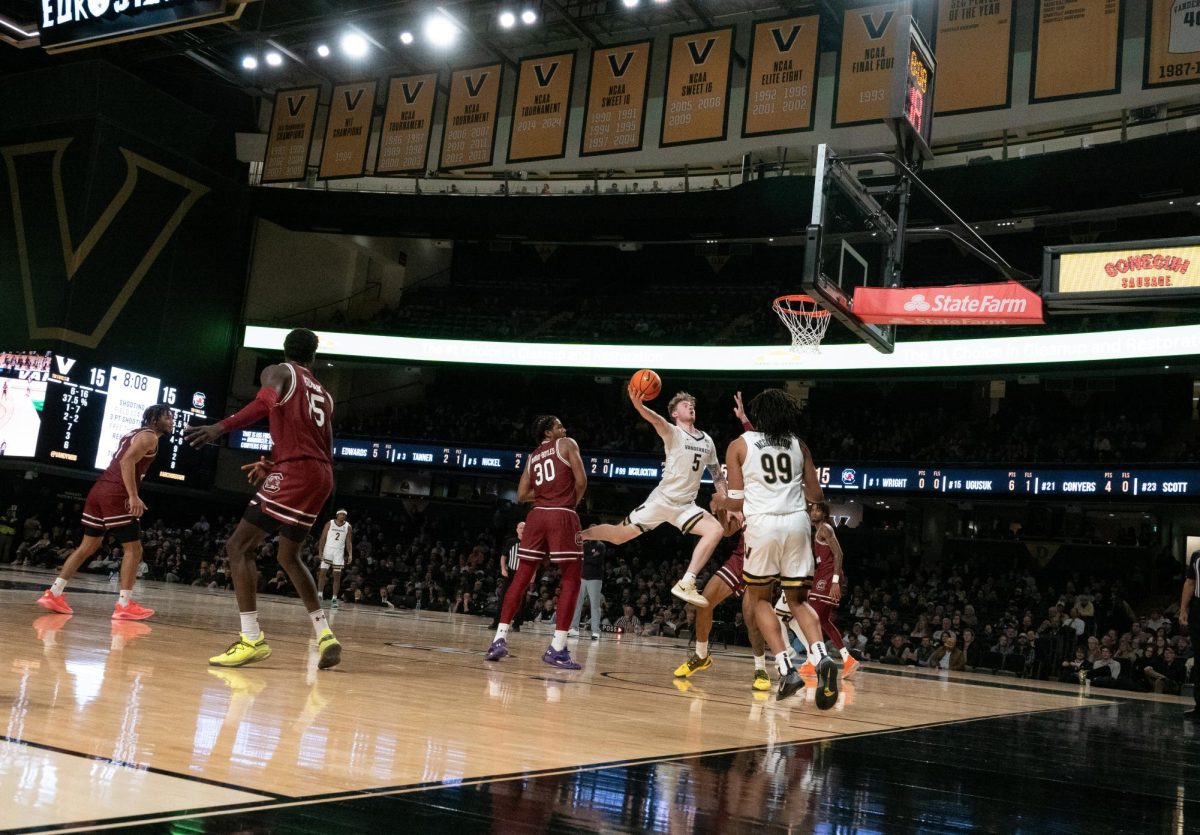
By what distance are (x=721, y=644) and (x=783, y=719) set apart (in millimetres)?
13767

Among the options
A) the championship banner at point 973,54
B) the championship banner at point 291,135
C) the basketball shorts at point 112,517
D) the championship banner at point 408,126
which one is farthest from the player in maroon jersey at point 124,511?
the championship banner at point 291,135

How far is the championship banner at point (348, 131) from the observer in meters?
20.0

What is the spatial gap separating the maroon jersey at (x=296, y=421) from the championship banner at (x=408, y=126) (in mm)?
13931

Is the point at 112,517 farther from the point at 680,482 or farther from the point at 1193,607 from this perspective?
the point at 1193,607

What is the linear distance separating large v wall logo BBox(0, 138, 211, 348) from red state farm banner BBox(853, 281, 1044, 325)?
19.3 m

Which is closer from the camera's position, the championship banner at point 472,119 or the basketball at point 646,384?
the basketball at point 646,384

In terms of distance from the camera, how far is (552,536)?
799 cm

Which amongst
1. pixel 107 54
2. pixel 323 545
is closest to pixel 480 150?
pixel 323 545

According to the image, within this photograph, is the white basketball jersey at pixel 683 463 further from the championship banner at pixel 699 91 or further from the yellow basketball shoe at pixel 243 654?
the championship banner at pixel 699 91

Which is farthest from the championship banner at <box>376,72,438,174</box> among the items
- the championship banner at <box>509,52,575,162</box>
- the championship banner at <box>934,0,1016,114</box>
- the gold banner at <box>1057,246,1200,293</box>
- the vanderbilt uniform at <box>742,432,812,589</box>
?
the vanderbilt uniform at <box>742,432,812,589</box>

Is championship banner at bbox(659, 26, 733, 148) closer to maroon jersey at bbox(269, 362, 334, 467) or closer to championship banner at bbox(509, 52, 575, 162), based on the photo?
championship banner at bbox(509, 52, 575, 162)

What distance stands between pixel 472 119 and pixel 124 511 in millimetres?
11695

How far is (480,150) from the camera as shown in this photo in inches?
731

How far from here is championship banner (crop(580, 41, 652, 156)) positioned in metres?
17.4
